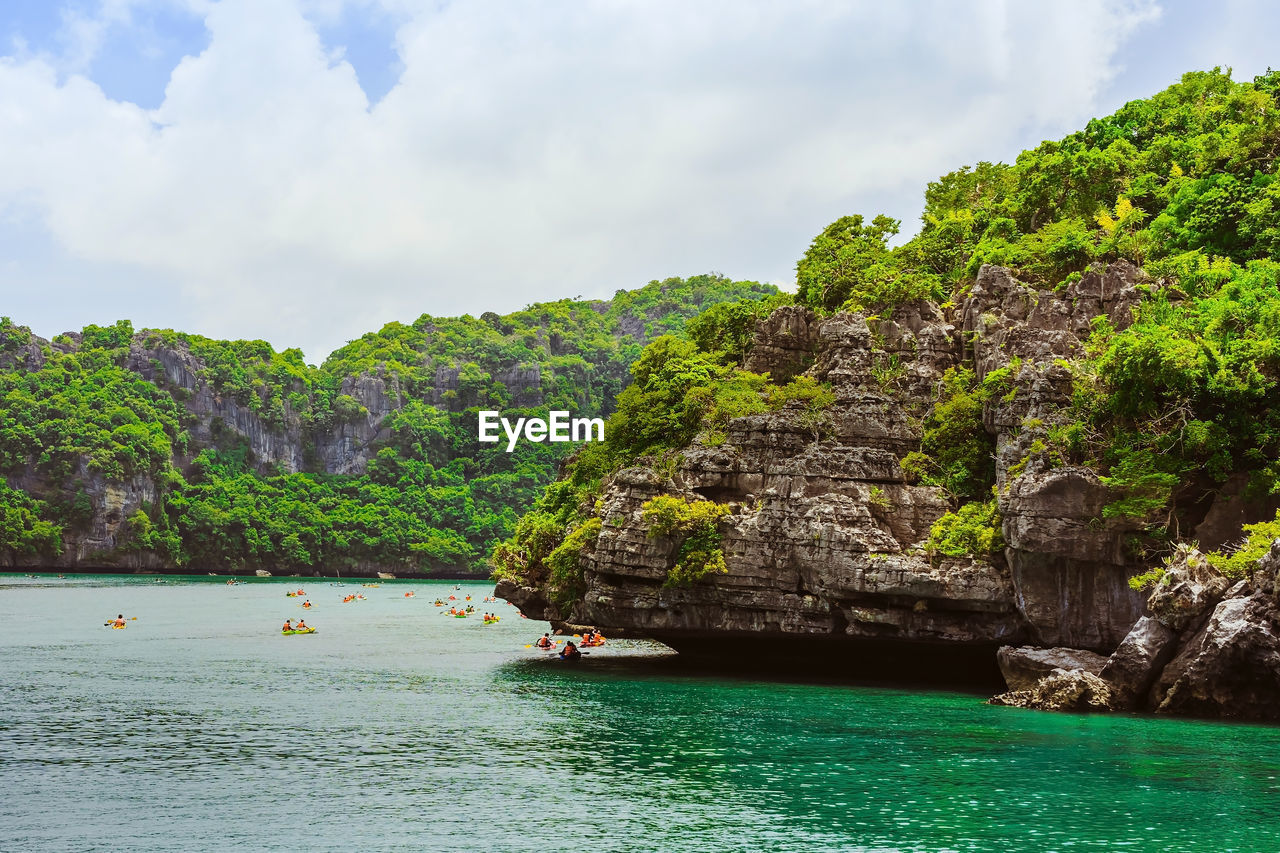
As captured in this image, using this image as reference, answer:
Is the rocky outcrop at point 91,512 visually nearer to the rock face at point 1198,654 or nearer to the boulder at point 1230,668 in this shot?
the rock face at point 1198,654

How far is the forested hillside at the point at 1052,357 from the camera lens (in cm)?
3066

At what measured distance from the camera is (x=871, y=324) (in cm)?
4038

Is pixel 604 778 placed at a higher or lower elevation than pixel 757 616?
lower

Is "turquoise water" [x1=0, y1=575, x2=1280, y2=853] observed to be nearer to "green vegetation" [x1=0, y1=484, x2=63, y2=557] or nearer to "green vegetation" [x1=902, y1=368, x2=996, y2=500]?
"green vegetation" [x1=902, y1=368, x2=996, y2=500]

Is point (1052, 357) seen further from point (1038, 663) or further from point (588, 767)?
point (588, 767)

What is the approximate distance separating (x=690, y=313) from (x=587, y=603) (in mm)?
146335

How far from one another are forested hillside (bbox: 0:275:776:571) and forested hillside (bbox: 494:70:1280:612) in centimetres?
6332

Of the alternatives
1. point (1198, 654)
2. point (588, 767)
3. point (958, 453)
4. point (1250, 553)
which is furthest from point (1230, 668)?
point (588, 767)

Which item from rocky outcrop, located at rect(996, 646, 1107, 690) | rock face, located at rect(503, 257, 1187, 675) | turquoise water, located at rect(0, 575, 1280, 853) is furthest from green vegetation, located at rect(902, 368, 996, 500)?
turquoise water, located at rect(0, 575, 1280, 853)

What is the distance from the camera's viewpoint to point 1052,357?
34.3m

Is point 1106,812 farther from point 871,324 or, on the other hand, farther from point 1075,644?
point 871,324

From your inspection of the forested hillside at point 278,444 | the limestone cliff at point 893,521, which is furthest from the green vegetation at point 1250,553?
the forested hillside at point 278,444

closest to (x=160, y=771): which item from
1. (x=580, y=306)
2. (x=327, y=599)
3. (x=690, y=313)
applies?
(x=327, y=599)

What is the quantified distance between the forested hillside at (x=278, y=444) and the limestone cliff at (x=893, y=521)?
70096 mm
